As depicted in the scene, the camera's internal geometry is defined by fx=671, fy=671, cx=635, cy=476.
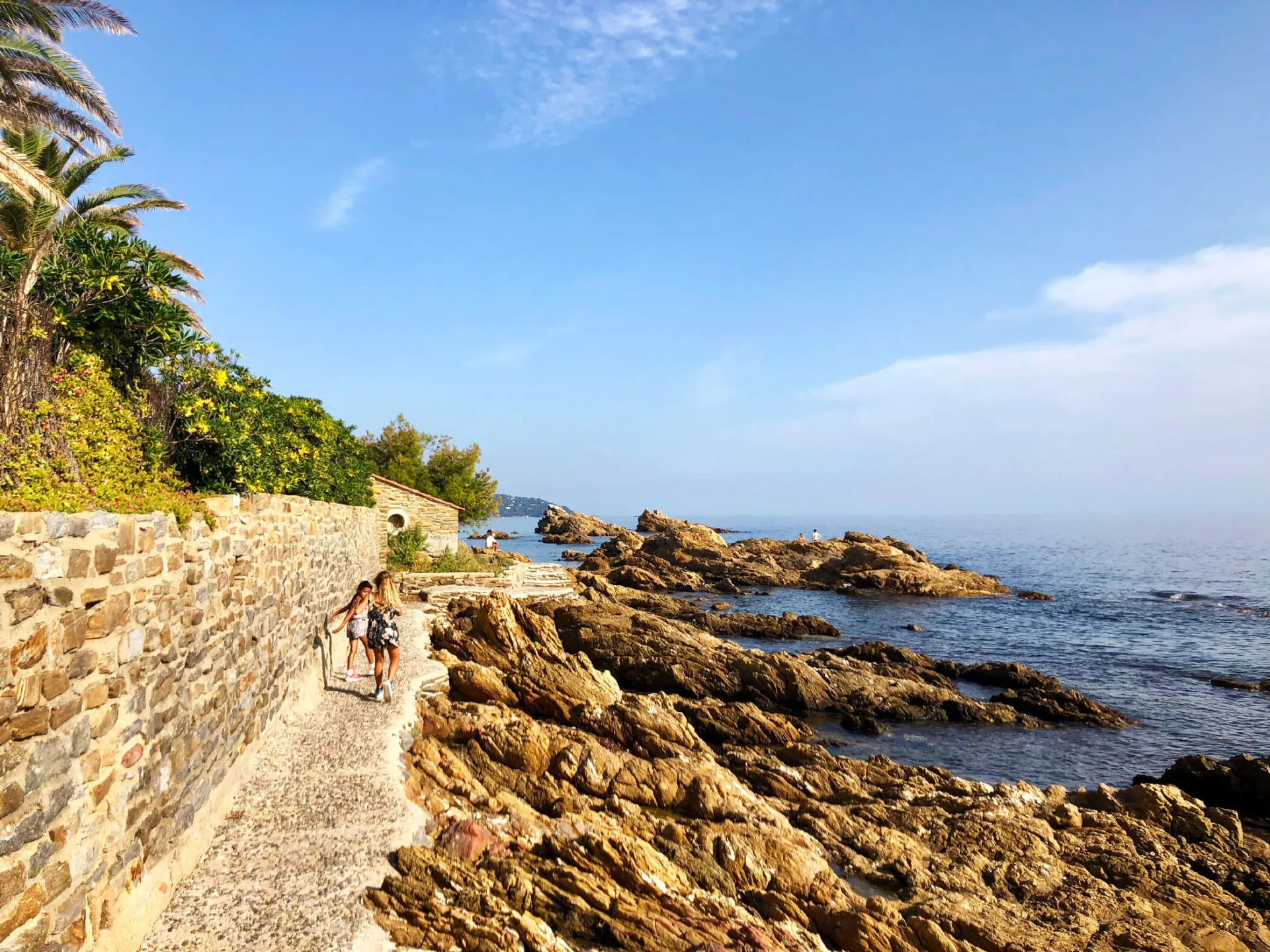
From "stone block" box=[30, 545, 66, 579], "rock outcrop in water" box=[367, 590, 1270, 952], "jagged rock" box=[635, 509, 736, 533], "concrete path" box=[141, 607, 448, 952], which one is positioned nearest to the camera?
"stone block" box=[30, 545, 66, 579]

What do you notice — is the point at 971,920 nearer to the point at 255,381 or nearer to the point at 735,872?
the point at 735,872

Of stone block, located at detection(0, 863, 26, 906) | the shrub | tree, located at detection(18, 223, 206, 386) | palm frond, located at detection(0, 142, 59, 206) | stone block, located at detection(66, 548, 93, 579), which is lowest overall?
stone block, located at detection(0, 863, 26, 906)

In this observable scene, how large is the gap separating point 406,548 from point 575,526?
236 ft

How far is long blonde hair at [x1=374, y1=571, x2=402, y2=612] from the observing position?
12.2 metres

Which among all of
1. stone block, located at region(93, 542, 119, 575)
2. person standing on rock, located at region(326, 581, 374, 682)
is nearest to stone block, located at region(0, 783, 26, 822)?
stone block, located at region(93, 542, 119, 575)

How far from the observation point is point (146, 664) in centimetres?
537

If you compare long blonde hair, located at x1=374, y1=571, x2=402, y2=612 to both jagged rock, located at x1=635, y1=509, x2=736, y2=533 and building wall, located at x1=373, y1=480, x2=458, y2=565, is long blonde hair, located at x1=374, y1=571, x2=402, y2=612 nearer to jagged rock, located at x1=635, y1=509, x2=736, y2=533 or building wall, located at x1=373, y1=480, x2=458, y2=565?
building wall, located at x1=373, y1=480, x2=458, y2=565

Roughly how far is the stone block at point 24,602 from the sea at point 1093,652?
630 inches

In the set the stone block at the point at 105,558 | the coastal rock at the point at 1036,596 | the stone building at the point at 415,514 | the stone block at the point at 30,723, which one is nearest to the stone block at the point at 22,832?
the stone block at the point at 30,723

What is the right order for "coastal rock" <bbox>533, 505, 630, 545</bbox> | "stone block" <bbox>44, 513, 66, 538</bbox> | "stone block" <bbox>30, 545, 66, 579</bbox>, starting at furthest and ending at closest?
"coastal rock" <bbox>533, 505, 630, 545</bbox>, "stone block" <bbox>44, 513, 66, 538</bbox>, "stone block" <bbox>30, 545, 66, 579</bbox>

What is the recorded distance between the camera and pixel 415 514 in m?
31.6

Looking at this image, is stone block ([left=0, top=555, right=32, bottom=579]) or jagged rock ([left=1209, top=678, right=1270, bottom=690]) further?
jagged rock ([left=1209, top=678, right=1270, bottom=690])

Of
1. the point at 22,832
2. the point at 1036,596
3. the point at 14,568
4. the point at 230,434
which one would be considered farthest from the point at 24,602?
the point at 1036,596

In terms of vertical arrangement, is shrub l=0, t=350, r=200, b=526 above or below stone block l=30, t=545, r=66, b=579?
above
